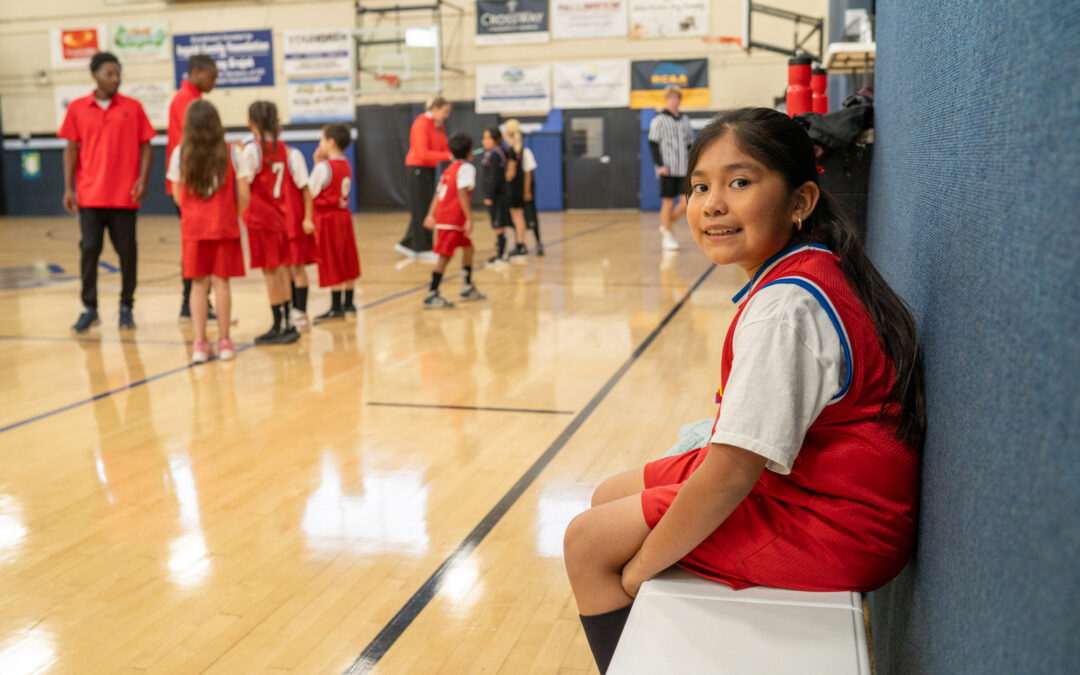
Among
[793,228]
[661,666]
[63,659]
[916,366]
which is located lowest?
[63,659]

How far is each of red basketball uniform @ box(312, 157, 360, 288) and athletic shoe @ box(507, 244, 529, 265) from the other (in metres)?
3.15

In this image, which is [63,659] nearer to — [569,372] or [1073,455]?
[1073,455]

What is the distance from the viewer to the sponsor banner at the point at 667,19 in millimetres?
14352

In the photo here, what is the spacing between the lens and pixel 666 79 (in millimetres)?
14641

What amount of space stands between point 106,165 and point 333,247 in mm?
1337

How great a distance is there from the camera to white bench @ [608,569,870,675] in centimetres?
104

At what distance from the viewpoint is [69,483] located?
283 cm

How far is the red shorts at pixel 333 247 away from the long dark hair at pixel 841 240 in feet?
15.1

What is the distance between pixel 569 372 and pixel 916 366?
3.02m

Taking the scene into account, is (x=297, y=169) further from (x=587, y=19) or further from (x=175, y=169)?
(x=587, y=19)

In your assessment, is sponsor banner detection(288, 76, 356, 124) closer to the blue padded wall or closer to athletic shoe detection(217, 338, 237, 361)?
athletic shoe detection(217, 338, 237, 361)

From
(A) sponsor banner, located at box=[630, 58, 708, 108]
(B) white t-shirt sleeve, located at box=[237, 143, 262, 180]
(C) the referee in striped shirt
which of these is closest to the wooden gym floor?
(B) white t-shirt sleeve, located at box=[237, 143, 262, 180]

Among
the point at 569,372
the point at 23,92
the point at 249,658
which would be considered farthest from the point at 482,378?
the point at 23,92

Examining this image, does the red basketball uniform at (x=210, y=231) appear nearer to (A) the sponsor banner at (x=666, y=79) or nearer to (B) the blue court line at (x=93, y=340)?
(B) the blue court line at (x=93, y=340)
